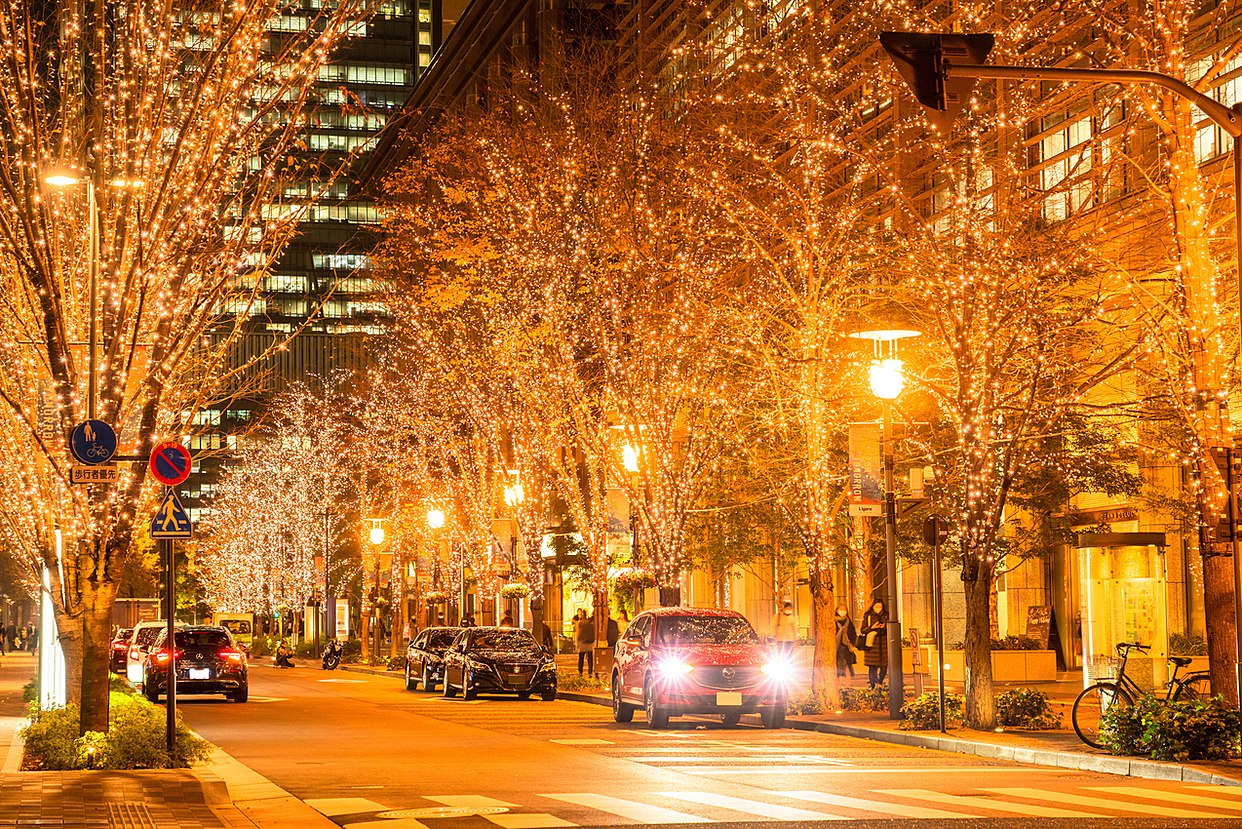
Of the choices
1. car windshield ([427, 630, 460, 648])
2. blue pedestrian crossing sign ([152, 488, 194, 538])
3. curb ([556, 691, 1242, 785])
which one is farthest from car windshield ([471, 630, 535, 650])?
blue pedestrian crossing sign ([152, 488, 194, 538])

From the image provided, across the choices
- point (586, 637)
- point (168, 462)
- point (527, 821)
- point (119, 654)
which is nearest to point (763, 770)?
point (527, 821)

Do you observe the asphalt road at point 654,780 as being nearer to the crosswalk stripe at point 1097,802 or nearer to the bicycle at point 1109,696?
the crosswalk stripe at point 1097,802

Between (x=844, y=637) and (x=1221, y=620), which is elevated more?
(x=1221, y=620)

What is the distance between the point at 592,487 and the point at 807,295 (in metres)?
11.0

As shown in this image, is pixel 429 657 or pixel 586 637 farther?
pixel 586 637

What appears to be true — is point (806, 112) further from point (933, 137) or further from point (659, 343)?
point (659, 343)

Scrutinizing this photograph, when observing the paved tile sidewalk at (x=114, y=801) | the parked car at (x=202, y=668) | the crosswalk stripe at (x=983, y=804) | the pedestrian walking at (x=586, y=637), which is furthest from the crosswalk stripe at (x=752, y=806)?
the pedestrian walking at (x=586, y=637)

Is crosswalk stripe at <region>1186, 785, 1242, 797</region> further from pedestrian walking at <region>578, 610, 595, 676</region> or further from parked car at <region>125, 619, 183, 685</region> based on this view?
pedestrian walking at <region>578, 610, 595, 676</region>

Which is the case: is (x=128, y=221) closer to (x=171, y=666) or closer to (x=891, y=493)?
(x=171, y=666)

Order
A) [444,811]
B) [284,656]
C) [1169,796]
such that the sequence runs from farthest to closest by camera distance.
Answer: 1. [284,656]
2. [1169,796]
3. [444,811]

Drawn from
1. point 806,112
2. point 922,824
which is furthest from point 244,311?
point 806,112

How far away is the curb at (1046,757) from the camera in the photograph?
1531cm

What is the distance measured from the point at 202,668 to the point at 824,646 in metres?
14.2

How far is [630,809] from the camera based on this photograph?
42.0 feet
